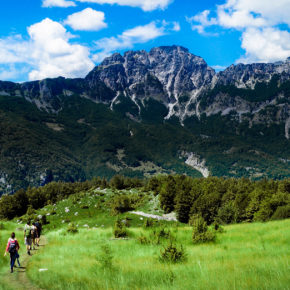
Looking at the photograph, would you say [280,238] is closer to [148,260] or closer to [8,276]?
[148,260]

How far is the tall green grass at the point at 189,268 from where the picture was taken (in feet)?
25.3

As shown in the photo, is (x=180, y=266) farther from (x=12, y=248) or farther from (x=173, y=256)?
(x=12, y=248)

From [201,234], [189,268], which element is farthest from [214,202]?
[189,268]

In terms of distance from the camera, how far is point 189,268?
10.0 meters

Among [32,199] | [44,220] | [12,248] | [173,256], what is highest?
[173,256]

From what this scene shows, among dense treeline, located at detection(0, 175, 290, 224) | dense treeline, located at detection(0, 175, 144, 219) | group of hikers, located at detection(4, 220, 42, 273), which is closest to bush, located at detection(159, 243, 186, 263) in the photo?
group of hikers, located at detection(4, 220, 42, 273)

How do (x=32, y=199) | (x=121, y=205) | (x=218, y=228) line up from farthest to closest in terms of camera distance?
(x=32, y=199) → (x=121, y=205) → (x=218, y=228)

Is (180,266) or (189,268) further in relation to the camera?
(180,266)

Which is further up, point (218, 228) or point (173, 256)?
point (173, 256)

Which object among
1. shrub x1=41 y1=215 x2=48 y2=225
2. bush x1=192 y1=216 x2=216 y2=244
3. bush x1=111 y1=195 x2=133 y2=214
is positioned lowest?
shrub x1=41 y1=215 x2=48 y2=225

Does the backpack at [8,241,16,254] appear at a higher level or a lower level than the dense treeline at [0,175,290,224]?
higher

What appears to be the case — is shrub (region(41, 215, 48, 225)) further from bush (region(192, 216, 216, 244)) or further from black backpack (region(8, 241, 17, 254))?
bush (region(192, 216, 216, 244))

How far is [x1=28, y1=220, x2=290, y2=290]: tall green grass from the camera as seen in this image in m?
7.71

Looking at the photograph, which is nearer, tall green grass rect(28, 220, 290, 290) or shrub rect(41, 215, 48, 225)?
tall green grass rect(28, 220, 290, 290)
